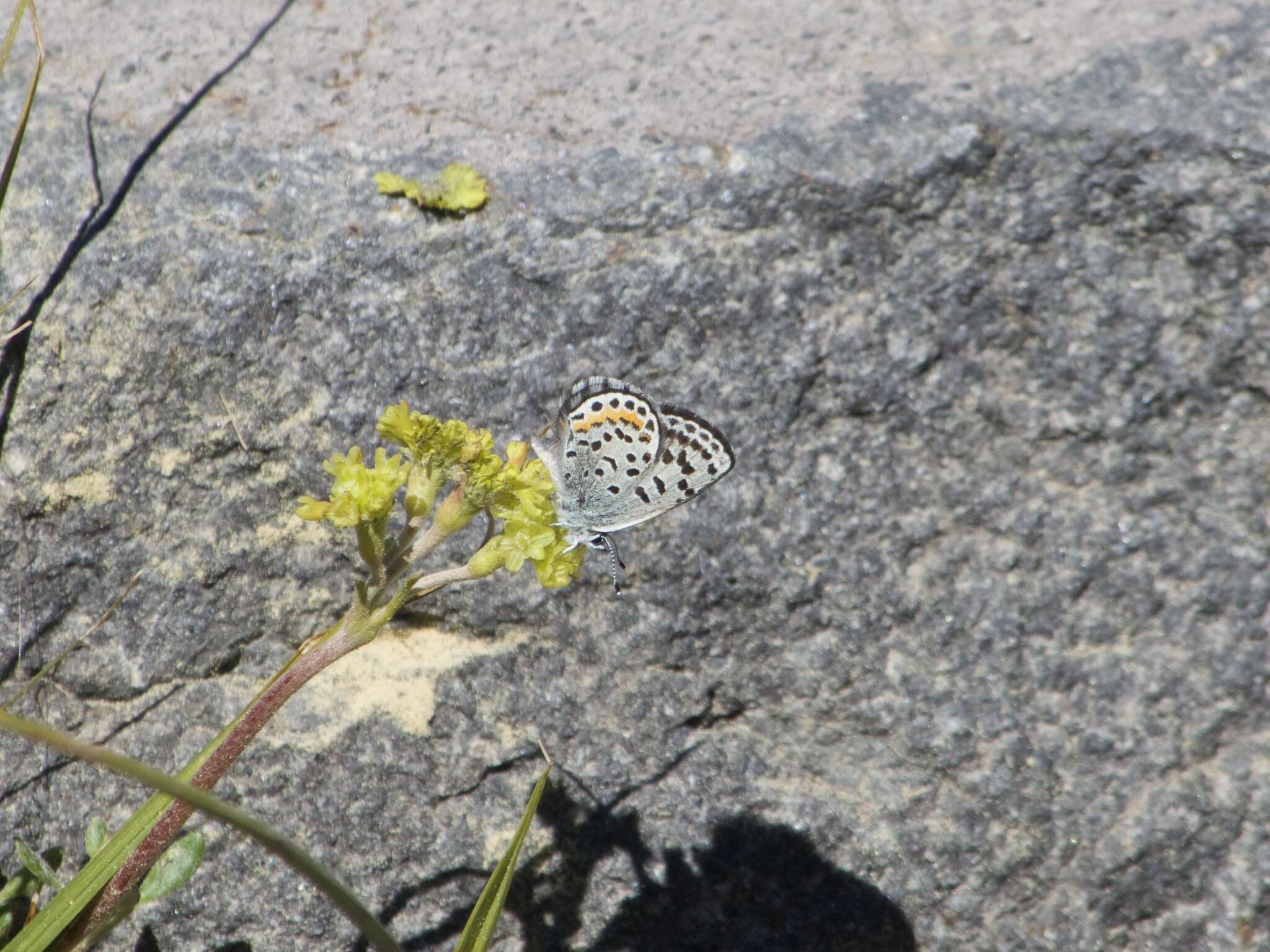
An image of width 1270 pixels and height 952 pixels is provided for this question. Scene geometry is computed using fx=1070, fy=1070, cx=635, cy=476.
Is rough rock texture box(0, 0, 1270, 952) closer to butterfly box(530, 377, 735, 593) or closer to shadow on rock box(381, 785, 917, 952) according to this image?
shadow on rock box(381, 785, 917, 952)

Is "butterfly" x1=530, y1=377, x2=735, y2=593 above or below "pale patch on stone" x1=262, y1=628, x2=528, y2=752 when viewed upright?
above

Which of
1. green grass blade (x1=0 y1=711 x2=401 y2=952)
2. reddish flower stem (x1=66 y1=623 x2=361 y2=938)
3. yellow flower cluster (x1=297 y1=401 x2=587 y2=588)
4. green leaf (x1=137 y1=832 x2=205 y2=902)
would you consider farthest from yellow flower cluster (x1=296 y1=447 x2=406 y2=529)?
green leaf (x1=137 y1=832 x2=205 y2=902)

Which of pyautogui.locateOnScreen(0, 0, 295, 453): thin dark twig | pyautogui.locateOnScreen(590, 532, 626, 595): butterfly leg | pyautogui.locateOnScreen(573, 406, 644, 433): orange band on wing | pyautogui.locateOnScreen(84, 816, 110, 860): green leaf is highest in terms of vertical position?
pyautogui.locateOnScreen(0, 0, 295, 453): thin dark twig

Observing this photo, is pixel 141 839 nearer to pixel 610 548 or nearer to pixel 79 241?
pixel 610 548

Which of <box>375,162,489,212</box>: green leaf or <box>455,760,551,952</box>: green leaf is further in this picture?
<box>375,162,489,212</box>: green leaf

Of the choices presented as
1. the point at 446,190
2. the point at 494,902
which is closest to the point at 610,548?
the point at 494,902

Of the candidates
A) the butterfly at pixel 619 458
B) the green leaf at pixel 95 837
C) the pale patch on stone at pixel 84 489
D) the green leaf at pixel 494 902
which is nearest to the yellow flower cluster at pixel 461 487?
the butterfly at pixel 619 458

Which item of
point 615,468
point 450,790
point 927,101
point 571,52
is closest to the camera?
point 615,468

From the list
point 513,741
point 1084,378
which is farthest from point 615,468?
point 1084,378

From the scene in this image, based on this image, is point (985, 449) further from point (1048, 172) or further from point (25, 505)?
point (25, 505)
